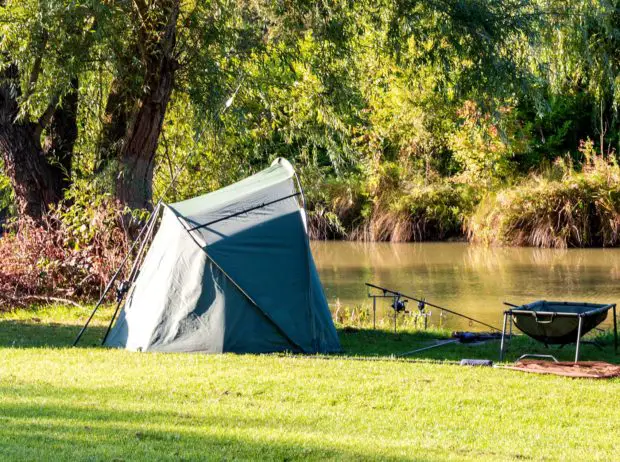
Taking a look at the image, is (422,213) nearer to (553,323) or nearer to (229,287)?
(229,287)

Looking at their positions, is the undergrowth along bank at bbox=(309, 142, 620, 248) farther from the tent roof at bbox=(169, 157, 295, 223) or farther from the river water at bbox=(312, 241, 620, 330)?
the tent roof at bbox=(169, 157, 295, 223)

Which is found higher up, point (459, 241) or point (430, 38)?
point (430, 38)

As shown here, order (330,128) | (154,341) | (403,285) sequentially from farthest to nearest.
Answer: (403,285) < (330,128) < (154,341)

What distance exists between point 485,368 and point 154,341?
337 centimetres

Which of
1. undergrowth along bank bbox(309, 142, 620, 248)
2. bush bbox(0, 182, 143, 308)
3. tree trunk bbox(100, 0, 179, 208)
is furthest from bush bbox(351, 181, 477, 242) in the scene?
bush bbox(0, 182, 143, 308)

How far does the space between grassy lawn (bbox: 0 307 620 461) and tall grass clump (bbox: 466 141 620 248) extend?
18.3m

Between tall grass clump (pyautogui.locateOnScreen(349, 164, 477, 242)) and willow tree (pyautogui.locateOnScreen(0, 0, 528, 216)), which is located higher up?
willow tree (pyautogui.locateOnScreen(0, 0, 528, 216))

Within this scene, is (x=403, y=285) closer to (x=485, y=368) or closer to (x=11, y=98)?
(x=11, y=98)

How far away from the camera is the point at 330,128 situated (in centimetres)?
1752

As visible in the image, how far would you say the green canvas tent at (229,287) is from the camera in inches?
408

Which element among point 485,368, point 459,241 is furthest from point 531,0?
point 459,241

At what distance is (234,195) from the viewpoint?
1146 cm

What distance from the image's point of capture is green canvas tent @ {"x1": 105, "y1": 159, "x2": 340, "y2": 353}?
34.0ft

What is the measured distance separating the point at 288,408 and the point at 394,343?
4.55 meters
